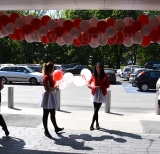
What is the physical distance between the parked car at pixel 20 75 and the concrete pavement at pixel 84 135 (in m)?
12.3

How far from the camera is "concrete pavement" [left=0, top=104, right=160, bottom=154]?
560 cm

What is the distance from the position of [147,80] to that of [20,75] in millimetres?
10415

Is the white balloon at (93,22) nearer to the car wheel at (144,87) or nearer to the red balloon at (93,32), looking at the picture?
the red balloon at (93,32)

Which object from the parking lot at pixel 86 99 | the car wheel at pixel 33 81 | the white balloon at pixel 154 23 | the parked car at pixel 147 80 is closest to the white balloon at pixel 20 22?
the white balloon at pixel 154 23

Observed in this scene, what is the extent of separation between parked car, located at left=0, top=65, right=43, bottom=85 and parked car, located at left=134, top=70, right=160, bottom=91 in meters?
8.12

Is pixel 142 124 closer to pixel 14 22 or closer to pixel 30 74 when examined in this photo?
pixel 14 22

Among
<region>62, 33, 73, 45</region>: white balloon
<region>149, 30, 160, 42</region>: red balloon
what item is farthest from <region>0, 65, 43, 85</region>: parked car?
<region>149, 30, 160, 42</region>: red balloon

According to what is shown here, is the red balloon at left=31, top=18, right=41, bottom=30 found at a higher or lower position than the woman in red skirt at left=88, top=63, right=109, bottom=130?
higher

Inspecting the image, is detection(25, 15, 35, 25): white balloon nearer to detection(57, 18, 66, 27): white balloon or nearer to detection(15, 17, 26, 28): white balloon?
detection(15, 17, 26, 28): white balloon

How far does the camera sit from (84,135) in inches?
259

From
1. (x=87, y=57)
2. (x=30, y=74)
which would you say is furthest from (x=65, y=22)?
(x=87, y=57)

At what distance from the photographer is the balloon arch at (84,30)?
692 centimetres

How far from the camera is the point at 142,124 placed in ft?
25.6

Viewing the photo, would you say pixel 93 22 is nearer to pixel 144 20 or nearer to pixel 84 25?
pixel 84 25
